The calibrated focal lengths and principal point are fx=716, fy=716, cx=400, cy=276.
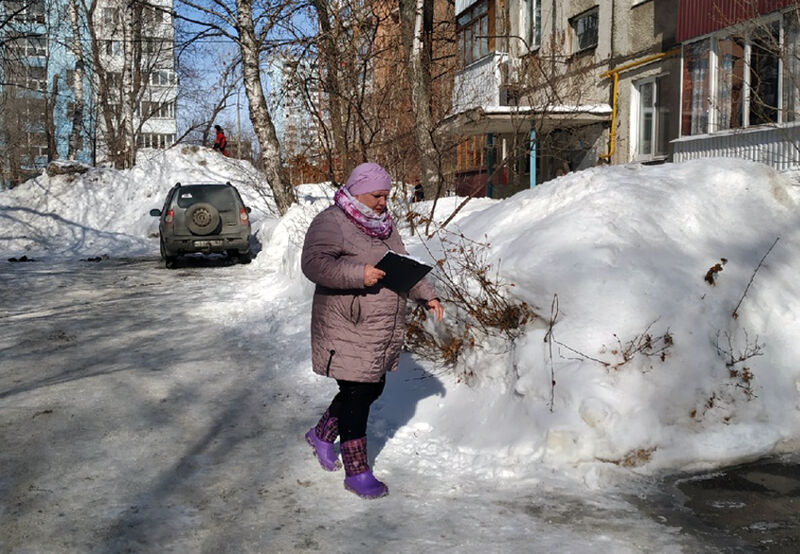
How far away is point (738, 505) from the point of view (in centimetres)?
342

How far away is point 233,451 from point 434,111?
24.9ft

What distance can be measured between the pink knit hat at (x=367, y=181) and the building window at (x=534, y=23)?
64.3 ft

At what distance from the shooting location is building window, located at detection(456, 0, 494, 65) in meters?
21.6

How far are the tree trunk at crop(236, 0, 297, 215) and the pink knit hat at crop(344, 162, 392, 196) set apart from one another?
10857 mm

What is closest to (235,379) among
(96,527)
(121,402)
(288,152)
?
(121,402)

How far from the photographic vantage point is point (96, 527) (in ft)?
10.6

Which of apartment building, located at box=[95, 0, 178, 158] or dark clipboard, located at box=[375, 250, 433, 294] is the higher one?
apartment building, located at box=[95, 0, 178, 158]

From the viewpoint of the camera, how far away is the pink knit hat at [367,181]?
3.60m

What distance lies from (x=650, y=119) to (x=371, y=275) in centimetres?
1559

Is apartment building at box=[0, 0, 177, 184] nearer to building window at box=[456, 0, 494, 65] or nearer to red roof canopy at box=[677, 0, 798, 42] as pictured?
building window at box=[456, 0, 494, 65]

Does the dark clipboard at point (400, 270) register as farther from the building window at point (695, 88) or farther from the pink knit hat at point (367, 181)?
the building window at point (695, 88)

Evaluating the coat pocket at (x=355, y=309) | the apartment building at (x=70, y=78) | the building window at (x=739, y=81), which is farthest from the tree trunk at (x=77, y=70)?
the coat pocket at (x=355, y=309)

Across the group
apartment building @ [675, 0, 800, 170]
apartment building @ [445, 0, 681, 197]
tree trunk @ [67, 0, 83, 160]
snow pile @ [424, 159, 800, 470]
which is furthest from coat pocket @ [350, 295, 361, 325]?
tree trunk @ [67, 0, 83, 160]

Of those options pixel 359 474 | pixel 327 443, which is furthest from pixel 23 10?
pixel 359 474
